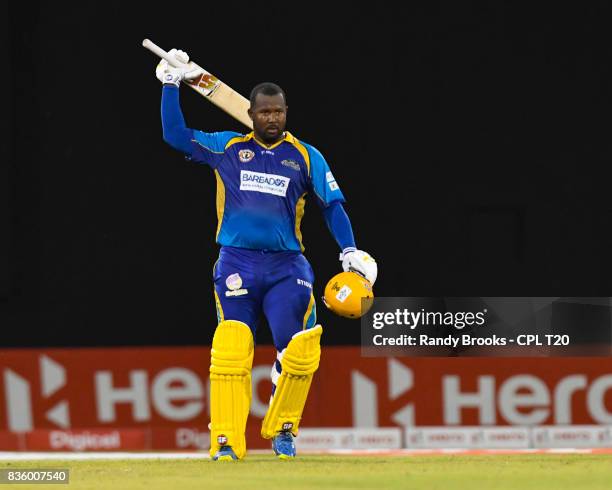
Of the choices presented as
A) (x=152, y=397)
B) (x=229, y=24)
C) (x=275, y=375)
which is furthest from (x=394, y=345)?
(x=275, y=375)

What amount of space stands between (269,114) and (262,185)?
30 cm

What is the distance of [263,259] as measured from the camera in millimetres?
6387

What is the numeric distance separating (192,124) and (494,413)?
2.79m

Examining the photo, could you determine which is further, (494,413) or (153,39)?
(153,39)

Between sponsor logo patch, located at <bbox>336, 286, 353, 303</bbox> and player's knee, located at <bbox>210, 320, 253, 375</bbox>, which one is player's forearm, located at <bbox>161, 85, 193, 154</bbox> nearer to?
player's knee, located at <bbox>210, 320, 253, 375</bbox>

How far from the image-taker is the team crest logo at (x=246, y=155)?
6.41 metres

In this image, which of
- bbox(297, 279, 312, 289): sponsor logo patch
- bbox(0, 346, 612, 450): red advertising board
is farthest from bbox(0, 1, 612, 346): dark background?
bbox(297, 279, 312, 289): sponsor logo patch

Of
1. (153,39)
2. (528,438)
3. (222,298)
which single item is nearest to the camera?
(222,298)

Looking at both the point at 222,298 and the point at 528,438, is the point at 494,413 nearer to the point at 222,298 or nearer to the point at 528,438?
the point at 528,438

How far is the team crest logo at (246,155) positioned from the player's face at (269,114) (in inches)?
3.7

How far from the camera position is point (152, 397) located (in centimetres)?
955

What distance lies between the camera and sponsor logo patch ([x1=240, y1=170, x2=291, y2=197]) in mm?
6363

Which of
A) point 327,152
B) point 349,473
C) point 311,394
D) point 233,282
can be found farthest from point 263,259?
point 327,152

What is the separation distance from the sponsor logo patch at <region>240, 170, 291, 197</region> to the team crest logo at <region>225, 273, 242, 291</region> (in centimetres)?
36
